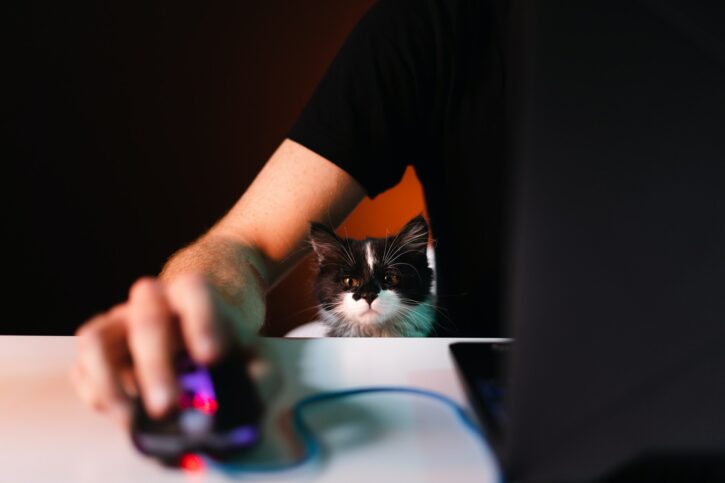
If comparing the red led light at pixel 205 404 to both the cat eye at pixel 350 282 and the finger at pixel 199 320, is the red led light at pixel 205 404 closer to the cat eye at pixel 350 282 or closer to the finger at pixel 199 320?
the finger at pixel 199 320

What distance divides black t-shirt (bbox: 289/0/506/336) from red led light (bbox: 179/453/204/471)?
2.24ft

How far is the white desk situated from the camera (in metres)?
0.31

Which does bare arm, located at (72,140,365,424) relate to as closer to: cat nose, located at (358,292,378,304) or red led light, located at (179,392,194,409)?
red led light, located at (179,392,194,409)

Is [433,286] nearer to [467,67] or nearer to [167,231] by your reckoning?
[467,67]

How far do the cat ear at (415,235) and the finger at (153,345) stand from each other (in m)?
0.97

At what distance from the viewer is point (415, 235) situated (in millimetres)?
1277

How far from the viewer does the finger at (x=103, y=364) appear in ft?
1.04

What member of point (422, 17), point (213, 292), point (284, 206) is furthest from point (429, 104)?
point (213, 292)

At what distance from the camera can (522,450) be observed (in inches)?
9.5

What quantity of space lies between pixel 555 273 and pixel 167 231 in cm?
187

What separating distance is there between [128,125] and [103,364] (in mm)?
1691

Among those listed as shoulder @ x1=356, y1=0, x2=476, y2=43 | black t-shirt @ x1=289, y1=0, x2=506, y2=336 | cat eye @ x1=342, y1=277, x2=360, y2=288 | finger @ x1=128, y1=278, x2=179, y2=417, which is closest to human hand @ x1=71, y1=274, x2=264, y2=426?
finger @ x1=128, y1=278, x2=179, y2=417

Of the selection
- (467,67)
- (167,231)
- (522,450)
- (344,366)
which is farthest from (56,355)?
(167,231)

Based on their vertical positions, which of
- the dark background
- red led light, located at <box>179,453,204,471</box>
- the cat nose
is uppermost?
the dark background
